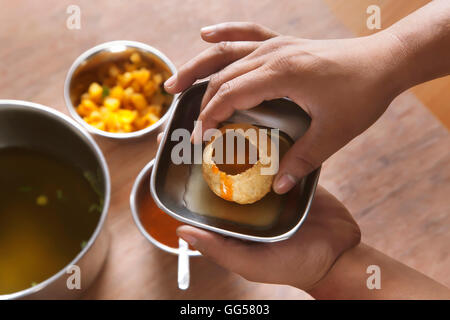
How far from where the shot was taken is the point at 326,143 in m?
0.66

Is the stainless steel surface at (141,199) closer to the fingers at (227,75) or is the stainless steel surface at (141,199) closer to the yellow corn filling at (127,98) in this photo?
the yellow corn filling at (127,98)

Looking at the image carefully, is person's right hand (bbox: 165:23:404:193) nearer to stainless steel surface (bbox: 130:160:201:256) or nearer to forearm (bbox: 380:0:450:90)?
forearm (bbox: 380:0:450:90)

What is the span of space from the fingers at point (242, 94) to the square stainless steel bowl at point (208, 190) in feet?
0.15

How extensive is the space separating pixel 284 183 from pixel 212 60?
0.24 m

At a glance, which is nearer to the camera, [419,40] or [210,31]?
[419,40]

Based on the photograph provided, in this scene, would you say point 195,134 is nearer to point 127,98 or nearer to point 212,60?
point 212,60

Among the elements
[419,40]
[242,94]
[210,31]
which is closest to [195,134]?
[242,94]

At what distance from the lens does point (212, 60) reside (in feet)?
2.55

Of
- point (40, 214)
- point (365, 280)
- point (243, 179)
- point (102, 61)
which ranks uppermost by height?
point (102, 61)

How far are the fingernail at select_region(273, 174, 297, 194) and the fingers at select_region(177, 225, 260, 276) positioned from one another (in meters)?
0.11

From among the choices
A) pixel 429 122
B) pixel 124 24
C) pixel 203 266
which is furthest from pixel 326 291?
pixel 124 24

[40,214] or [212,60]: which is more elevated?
[212,60]

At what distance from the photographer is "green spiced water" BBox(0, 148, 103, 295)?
2.80ft

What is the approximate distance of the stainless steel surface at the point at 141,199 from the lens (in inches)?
33.2
